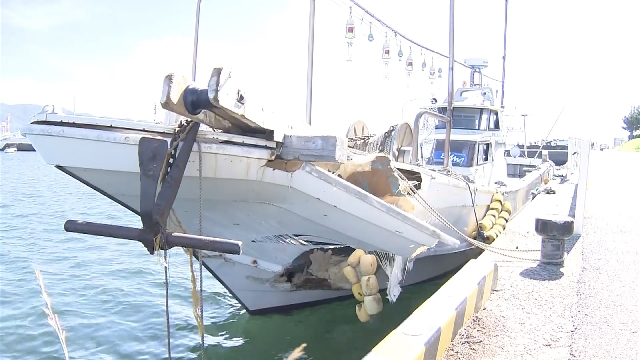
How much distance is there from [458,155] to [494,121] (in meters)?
2.38

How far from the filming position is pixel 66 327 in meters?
7.75

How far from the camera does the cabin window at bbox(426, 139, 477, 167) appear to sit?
11.7 m

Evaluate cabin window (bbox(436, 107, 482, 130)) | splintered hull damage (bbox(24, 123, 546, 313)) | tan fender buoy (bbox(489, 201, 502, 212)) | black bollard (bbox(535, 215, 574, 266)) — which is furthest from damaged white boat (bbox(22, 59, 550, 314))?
cabin window (bbox(436, 107, 482, 130))

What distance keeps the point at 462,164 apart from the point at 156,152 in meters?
8.95

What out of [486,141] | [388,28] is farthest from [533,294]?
[388,28]

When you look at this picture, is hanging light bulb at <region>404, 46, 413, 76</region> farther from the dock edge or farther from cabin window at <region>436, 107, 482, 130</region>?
the dock edge

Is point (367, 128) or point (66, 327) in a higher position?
point (367, 128)

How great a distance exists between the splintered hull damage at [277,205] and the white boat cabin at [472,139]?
363 cm

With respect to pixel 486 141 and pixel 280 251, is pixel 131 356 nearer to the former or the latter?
pixel 280 251

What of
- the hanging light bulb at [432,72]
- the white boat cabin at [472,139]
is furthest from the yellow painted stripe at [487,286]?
the hanging light bulb at [432,72]

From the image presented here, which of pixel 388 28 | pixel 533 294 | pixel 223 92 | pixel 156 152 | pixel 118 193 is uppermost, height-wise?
pixel 388 28

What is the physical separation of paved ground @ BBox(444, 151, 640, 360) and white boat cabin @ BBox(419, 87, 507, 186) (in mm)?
3118

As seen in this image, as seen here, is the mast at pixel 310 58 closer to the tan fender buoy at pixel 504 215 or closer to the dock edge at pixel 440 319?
the tan fender buoy at pixel 504 215

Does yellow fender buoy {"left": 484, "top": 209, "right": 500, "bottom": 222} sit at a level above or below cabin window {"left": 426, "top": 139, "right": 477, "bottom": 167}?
below
